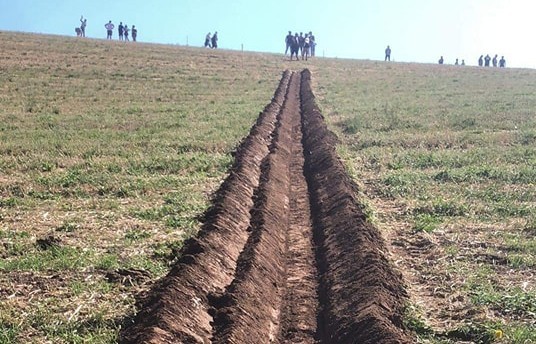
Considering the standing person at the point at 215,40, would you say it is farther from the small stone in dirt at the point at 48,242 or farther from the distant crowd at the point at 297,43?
the small stone in dirt at the point at 48,242

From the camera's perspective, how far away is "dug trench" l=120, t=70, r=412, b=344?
686cm

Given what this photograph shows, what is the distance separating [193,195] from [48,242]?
11.9ft

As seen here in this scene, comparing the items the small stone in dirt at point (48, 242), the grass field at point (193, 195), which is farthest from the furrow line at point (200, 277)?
the small stone in dirt at point (48, 242)

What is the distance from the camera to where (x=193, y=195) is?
12070 millimetres

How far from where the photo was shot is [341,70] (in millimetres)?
50750

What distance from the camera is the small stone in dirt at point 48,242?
880 centimetres

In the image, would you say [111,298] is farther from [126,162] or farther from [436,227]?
[126,162]

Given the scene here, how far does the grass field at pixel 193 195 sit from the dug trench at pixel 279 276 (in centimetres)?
40

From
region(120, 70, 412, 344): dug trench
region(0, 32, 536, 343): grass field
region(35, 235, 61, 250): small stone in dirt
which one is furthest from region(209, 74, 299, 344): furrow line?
region(35, 235, 61, 250): small stone in dirt

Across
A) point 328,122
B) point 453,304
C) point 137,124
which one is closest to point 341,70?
point 328,122

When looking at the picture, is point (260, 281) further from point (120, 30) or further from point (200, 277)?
point (120, 30)

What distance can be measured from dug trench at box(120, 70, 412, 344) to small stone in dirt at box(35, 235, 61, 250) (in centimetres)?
186

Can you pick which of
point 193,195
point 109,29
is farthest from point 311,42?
point 193,195

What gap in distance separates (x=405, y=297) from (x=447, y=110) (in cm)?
2149
